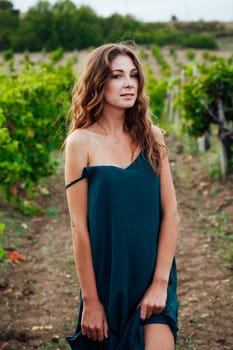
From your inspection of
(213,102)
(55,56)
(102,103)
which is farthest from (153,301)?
(55,56)

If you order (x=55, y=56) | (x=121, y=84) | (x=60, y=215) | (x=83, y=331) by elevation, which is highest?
(x=121, y=84)

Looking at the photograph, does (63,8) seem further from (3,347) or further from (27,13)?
(3,347)

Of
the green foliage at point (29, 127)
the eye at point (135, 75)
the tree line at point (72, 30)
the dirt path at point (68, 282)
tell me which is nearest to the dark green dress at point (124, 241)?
the eye at point (135, 75)

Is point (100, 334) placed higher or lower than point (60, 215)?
higher

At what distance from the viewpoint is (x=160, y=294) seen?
8.73ft

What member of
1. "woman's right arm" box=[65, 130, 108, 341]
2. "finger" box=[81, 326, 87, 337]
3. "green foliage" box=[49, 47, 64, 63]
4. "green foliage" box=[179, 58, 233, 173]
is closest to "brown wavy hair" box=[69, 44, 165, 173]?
"woman's right arm" box=[65, 130, 108, 341]

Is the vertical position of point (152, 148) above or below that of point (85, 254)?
above

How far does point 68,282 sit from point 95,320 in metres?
3.04

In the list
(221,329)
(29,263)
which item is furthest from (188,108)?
(221,329)

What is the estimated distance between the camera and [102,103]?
278 cm

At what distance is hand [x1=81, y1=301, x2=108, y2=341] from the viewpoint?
2.71 metres

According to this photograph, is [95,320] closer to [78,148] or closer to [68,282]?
[78,148]

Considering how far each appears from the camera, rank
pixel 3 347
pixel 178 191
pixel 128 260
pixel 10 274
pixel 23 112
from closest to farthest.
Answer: pixel 128 260, pixel 3 347, pixel 10 274, pixel 23 112, pixel 178 191

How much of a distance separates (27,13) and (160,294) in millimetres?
78236
